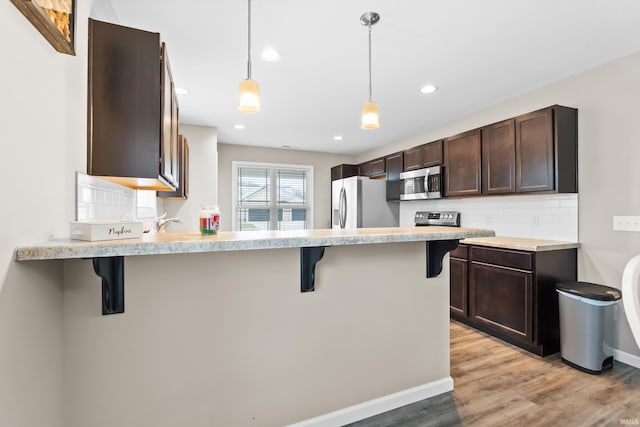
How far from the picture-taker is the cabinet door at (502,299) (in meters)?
2.68

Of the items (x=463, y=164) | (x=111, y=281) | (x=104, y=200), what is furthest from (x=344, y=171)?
(x=111, y=281)

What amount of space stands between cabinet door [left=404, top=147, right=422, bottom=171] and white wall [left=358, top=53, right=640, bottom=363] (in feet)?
5.51

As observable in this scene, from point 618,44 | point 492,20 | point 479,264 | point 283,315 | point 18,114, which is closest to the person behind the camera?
point 18,114

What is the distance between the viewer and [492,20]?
1.98 meters

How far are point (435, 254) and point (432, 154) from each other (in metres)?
2.54

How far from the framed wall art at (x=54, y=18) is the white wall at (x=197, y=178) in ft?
10.9

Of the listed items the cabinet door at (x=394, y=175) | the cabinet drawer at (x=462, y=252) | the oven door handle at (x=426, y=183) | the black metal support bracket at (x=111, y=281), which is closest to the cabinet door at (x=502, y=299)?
the cabinet drawer at (x=462, y=252)

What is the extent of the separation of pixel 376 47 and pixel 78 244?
223 cm

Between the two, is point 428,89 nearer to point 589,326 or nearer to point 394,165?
point 394,165

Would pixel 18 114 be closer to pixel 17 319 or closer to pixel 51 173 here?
pixel 51 173

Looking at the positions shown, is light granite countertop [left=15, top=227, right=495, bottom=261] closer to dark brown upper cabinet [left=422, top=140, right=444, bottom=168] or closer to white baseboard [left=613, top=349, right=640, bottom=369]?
white baseboard [left=613, top=349, right=640, bottom=369]

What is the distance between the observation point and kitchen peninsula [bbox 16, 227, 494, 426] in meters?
1.26

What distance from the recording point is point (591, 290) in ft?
7.84

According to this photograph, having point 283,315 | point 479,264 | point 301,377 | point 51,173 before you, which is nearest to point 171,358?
point 283,315
